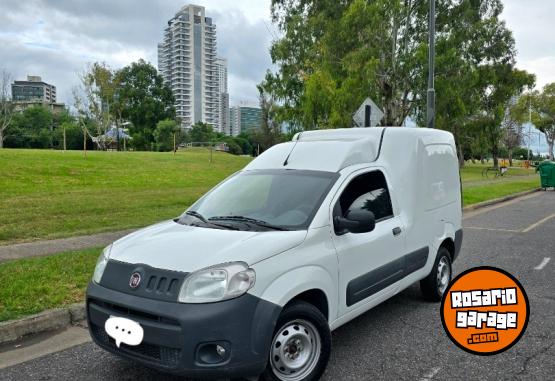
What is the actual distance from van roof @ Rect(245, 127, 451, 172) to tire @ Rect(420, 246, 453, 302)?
1.42 m

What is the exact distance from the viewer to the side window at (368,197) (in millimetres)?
4117

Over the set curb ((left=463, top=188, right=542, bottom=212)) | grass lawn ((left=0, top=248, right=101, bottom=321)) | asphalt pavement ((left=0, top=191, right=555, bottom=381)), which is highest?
grass lawn ((left=0, top=248, right=101, bottom=321))

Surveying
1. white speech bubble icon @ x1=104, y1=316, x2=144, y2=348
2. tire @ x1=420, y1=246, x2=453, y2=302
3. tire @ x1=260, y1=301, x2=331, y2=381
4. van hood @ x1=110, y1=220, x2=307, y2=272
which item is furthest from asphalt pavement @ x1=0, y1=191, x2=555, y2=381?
van hood @ x1=110, y1=220, x2=307, y2=272

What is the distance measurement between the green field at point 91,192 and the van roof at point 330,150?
19.4 feet

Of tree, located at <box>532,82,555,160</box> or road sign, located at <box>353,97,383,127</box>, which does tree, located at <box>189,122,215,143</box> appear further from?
road sign, located at <box>353,97,383,127</box>

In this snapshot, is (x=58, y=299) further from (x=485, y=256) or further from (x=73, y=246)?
(x=485, y=256)

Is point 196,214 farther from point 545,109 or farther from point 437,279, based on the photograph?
point 545,109

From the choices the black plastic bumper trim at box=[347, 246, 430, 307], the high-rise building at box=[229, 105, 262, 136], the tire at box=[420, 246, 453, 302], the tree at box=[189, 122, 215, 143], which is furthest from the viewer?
the high-rise building at box=[229, 105, 262, 136]

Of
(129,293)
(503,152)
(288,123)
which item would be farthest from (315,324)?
(503,152)

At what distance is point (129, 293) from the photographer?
3.21 metres

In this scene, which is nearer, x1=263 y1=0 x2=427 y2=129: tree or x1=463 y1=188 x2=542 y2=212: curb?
x1=463 y1=188 x2=542 y2=212: curb

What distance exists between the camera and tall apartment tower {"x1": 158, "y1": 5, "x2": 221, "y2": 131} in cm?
14825

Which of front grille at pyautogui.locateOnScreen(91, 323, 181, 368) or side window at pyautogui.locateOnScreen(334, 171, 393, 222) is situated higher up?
side window at pyautogui.locateOnScreen(334, 171, 393, 222)

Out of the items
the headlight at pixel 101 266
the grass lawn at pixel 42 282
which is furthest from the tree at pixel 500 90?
the headlight at pixel 101 266
